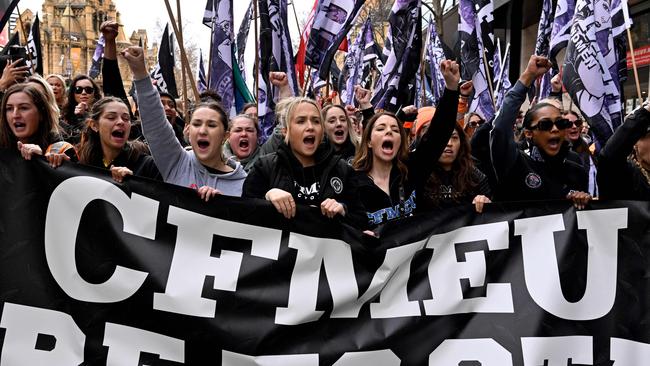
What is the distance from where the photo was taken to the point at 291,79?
7.30 meters

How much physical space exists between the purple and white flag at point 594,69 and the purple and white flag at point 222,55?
126 inches

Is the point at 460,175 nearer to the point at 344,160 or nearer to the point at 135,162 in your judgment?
the point at 344,160

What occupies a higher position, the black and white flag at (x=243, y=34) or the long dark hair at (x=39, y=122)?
the black and white flag at (x=243, y=34)

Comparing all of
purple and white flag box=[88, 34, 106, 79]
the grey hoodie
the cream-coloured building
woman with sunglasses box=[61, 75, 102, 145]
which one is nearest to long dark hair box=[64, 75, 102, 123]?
woman with sunglasses box=[61, 75, 102, 145]

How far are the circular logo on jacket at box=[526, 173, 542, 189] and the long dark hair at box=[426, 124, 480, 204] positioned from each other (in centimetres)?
34

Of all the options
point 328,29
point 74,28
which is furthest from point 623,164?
point 74,28

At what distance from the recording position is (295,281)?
392 centimetres

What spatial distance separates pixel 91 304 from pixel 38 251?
14.8 inches

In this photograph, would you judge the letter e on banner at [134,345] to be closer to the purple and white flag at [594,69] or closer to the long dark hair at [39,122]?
the long dark hair at [39,122]

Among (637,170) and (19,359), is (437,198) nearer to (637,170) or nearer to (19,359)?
(637,170)

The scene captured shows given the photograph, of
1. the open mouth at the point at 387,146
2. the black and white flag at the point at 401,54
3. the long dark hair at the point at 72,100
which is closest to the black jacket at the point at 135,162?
the open mouth at the point at 387,146

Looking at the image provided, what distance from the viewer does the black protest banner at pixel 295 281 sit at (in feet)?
12.0

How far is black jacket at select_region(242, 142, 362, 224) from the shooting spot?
4.11m

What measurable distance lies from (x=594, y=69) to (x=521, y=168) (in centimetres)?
141
